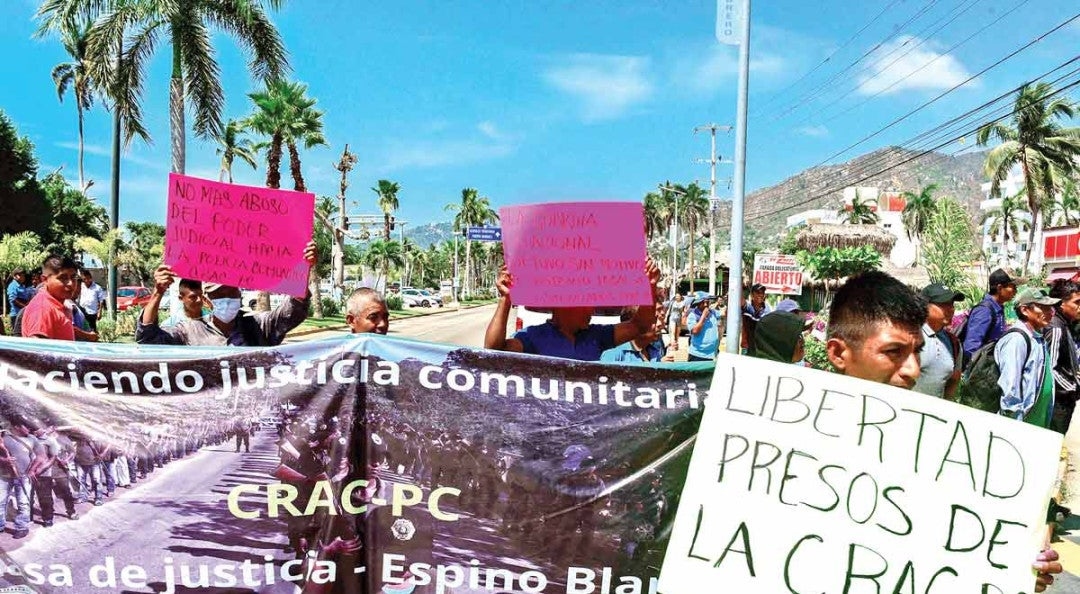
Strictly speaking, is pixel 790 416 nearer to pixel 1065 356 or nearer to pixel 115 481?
pixel 115 481

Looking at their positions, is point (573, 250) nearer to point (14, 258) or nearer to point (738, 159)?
point (738, 159)

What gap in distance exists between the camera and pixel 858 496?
2.07 meters

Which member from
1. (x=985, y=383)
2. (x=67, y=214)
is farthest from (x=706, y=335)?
(x=67, y=214)

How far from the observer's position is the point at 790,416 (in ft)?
7.06

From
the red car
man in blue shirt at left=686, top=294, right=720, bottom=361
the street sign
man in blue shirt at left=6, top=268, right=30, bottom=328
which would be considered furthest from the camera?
the street sign

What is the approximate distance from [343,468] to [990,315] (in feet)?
20.4

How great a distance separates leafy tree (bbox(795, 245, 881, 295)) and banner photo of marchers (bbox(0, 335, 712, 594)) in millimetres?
28973

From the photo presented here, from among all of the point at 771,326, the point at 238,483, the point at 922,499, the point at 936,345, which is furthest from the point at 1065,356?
the point at 238,483

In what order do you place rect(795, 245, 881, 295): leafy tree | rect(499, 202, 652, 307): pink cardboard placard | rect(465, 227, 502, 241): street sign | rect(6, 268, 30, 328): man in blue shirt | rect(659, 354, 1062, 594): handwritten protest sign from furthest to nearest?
1. rect(795, 245, 881, 295): leafy tree
2. rect(465, 227, 502, 241): street sign
3. rect(6, 268, 30, 328): man in blue shirt
4. rect(499, 202, 652, 307): pink cardboard placard
5. rect(659, 354, 1062, 594): handwritten protest sign

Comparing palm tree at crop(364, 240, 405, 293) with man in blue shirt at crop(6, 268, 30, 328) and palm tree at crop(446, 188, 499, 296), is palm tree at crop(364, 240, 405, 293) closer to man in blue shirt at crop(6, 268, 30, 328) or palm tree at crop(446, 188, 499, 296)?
palm tree at crop(446, 188, 499, 296)

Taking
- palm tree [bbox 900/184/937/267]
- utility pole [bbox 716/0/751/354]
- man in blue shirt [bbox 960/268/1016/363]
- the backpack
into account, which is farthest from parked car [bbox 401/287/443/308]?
the backpack

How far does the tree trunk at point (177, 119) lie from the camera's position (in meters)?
18.5

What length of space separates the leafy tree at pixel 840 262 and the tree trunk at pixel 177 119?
23.3m

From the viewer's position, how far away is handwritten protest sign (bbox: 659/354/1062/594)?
201 centimetres
